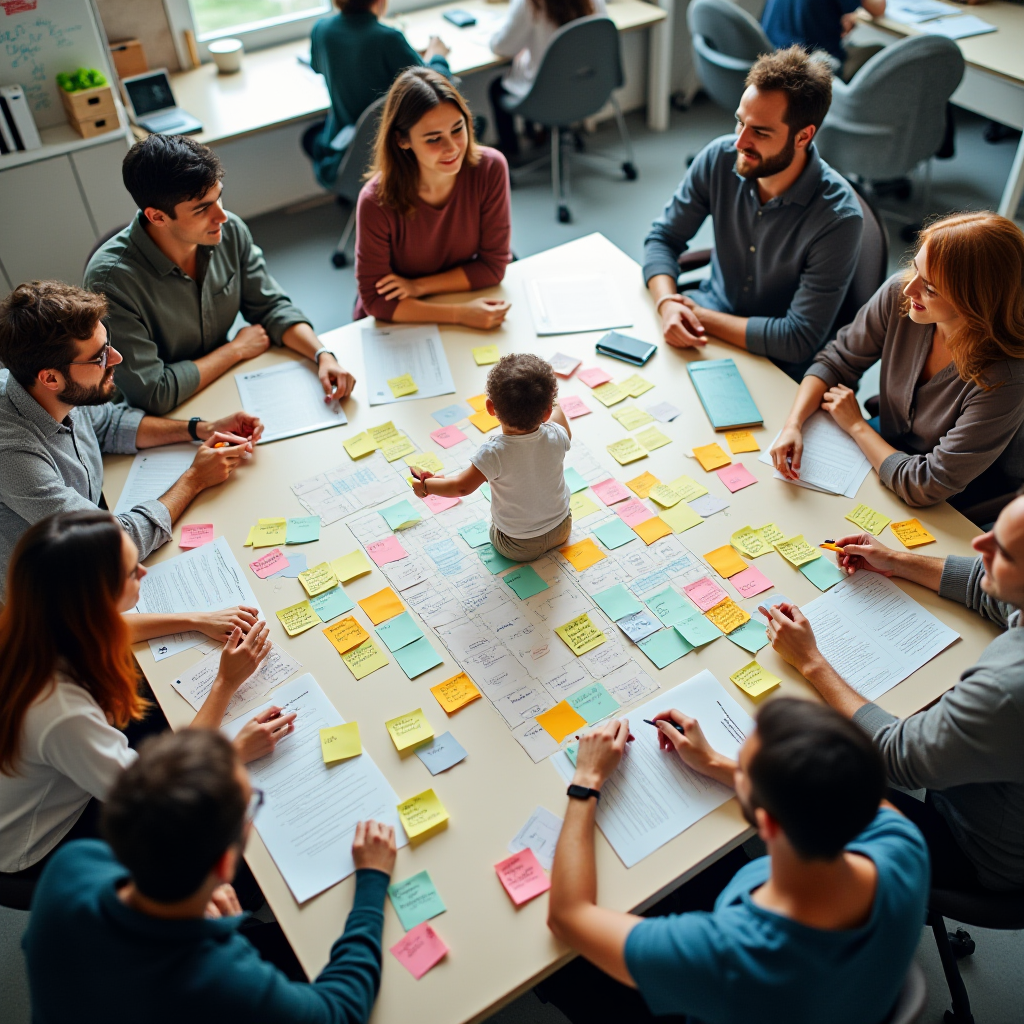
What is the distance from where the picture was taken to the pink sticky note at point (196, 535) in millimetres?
1970

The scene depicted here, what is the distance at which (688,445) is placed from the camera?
84.2 inches

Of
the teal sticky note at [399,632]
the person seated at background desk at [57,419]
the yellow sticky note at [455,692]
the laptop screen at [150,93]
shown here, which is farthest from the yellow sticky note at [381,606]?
the laptop screen at [150,93]

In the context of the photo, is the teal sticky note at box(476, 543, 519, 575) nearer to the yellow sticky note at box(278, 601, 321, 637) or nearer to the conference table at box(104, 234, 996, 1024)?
the conference table at box(104, 234, 996, 1024)

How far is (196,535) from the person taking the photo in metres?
1.98

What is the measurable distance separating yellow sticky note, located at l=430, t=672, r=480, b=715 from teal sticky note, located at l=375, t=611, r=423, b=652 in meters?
0.12

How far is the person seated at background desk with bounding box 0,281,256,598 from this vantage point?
1871 millimetres

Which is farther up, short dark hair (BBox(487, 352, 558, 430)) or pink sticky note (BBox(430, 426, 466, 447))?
short dark hair (BBox(487, 352, 558, 430))

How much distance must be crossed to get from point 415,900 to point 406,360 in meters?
1.47

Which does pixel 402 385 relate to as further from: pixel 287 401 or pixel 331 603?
pixel 331 603

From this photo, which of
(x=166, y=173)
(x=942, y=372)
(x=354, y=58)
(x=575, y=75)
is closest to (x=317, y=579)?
(x=166, y=173)

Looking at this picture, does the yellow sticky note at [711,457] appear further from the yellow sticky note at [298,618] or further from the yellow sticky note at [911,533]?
the yellow sticky note at [298,618]

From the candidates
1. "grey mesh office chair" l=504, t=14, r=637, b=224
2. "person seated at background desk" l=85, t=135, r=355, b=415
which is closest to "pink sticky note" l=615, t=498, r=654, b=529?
"person seated at background desk" l=85, t=135, r=355, b=415

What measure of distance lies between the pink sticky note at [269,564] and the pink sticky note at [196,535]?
0.47 feet

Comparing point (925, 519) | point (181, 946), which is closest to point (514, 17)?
point (925, 519)
